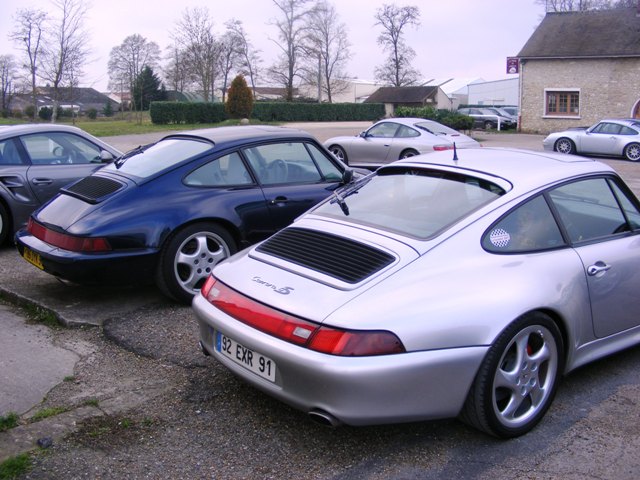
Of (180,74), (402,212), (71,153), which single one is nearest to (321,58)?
(180,74)

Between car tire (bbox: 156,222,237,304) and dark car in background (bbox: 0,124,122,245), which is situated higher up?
dark car in background (bbox: 0,124,122,245)

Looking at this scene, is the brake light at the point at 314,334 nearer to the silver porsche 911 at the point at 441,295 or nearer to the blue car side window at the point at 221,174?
the silver porsche 911 at the point at 441,295

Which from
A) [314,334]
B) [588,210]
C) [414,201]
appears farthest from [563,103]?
[314,334]

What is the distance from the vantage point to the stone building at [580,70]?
115 ft

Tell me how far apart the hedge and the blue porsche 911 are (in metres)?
35.5

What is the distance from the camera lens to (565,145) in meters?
23.3

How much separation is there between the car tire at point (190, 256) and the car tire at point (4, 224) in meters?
3.10

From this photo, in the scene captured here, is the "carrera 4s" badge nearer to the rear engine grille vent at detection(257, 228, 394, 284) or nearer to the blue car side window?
the rear engine grille vent at detection(257, 228, 394, 284)

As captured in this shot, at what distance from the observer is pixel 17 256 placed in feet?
24.0

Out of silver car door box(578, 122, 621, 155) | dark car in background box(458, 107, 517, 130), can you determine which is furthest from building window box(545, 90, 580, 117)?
silver car door box(578, 122, 621, 155)

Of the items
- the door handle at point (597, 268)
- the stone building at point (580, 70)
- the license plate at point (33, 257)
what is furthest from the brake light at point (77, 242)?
the stone building at point (580, 70)

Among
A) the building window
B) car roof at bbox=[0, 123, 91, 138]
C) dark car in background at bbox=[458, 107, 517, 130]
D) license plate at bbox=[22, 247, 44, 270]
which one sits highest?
the building window

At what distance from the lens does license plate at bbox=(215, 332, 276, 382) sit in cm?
322

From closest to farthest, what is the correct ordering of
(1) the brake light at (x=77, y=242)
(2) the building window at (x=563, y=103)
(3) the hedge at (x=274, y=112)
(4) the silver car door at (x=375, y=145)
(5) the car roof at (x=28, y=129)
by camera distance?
(1) the brake light at (x=77, y=242), (5) the car roof at (x=28, y=129), (4) the silver car door at (x=375, y=145), (2) the building window at (x=563, y=103), (3) the hedge at (x=274, y=112)
